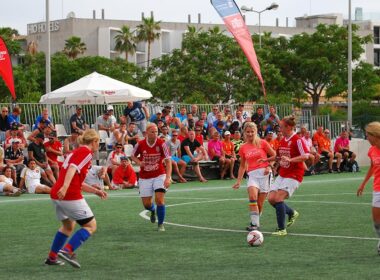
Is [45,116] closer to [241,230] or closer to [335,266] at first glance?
[241,230]

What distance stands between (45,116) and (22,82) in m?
46.1

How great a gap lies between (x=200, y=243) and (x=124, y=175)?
1303cm

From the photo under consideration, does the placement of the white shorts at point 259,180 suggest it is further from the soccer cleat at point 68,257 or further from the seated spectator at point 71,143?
the seated spectator at point 71,143

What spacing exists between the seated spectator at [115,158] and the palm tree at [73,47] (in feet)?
238

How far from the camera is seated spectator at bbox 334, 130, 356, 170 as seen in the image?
110 feet

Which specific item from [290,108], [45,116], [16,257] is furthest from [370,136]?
[290,108]

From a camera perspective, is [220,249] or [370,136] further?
[220,249]

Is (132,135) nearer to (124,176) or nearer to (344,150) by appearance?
(124,176)

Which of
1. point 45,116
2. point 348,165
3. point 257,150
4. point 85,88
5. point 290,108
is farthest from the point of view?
point 290,108

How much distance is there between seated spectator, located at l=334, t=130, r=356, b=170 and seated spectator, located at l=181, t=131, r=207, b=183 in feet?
24.0

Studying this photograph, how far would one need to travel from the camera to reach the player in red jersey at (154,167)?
1459 cm

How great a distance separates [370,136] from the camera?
11.2 m

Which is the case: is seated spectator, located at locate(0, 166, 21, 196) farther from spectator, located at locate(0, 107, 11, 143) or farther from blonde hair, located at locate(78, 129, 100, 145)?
blonde hair, located at locate(78, 129, 100, 145)

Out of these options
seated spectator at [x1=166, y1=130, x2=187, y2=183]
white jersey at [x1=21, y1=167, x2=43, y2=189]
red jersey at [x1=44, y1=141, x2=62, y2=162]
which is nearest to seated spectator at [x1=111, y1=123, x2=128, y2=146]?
seated spectator at [x1=166, y1=130, x2=187, y2=183]
